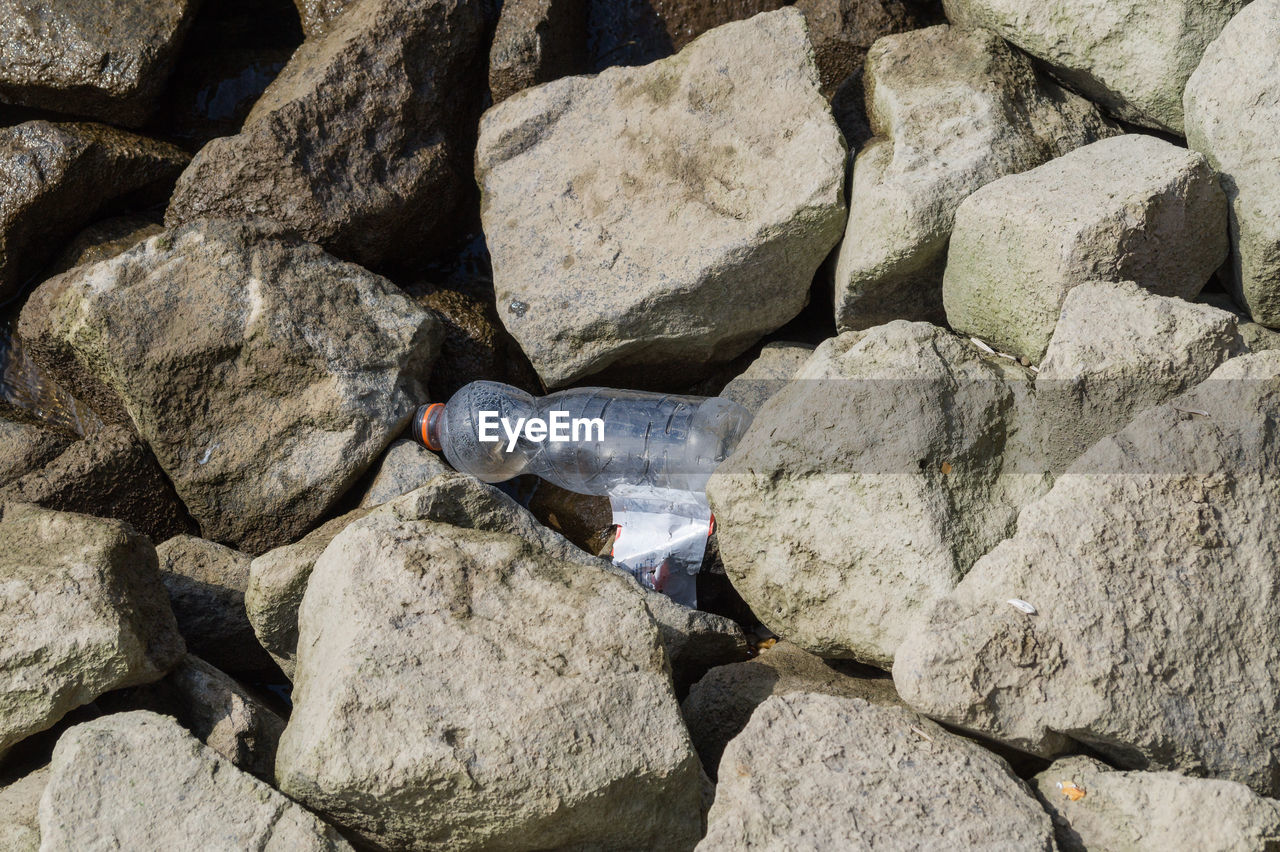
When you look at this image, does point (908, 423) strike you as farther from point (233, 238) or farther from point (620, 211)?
point (233, 238)

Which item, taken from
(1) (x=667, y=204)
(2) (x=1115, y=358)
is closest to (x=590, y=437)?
(1) (x=667, y=204)

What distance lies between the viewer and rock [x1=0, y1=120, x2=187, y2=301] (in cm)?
335

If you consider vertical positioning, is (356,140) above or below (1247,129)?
above

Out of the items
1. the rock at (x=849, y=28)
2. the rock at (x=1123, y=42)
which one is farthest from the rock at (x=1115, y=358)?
the rock at (x=849, y=28)

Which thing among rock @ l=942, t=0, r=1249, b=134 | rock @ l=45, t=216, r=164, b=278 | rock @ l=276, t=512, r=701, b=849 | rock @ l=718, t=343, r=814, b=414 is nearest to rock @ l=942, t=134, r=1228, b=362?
rock @ l=942, t=0, r=1249, b=134

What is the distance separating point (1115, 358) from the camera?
7.48 ft

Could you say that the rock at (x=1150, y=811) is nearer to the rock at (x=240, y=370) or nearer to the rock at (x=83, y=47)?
the rock at (x=240, y=370)

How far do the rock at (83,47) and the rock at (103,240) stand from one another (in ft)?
1.30

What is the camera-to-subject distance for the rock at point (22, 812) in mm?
Answer: 2061

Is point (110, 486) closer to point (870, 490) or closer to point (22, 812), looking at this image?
point (22, 812)

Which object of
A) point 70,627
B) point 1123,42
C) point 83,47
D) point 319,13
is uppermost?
point 83,47

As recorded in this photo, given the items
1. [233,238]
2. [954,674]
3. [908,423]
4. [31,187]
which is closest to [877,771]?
[954,674]

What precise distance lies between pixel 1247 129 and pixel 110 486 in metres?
3.17

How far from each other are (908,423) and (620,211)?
4.22ft
